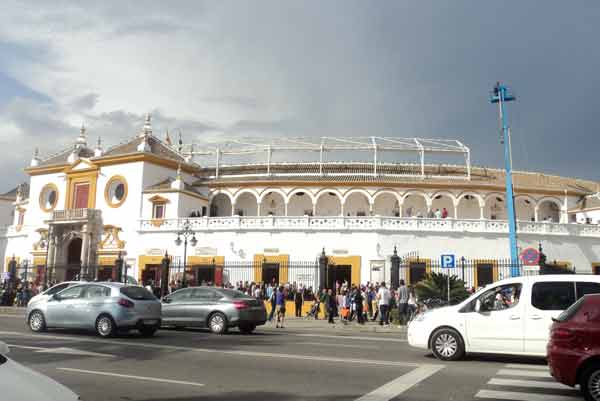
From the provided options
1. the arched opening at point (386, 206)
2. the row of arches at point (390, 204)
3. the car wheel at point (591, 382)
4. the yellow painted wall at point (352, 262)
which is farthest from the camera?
the arched opening at point (386, 206)

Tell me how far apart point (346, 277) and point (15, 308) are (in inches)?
740

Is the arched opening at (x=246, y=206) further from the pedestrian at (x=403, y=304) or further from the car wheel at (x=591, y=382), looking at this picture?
the car wheel at (x=591, y=382)

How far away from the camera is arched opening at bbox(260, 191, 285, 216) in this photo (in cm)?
4506

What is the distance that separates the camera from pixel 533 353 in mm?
10742

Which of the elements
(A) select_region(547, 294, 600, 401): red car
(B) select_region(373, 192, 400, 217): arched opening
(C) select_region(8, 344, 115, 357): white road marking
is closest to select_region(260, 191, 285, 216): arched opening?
(B) select_region(373, 192, 400, 217): arched opening

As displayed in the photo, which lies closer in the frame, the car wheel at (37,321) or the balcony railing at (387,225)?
the car wheel at (37,321)

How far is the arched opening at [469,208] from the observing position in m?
43.2

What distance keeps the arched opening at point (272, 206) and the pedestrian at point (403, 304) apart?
24561 mm

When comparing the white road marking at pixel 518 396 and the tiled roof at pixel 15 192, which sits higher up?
the tiled roof at pixel 15 192

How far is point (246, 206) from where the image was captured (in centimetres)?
4616

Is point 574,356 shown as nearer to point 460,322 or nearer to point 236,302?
point 460,322

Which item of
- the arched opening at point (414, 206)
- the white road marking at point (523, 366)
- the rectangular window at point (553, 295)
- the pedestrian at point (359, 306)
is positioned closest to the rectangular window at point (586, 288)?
the rectangular window at point (553, 295)

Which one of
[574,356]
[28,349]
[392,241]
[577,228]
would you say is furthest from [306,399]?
[577,228]

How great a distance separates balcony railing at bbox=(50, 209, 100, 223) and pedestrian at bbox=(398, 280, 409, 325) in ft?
92.5
